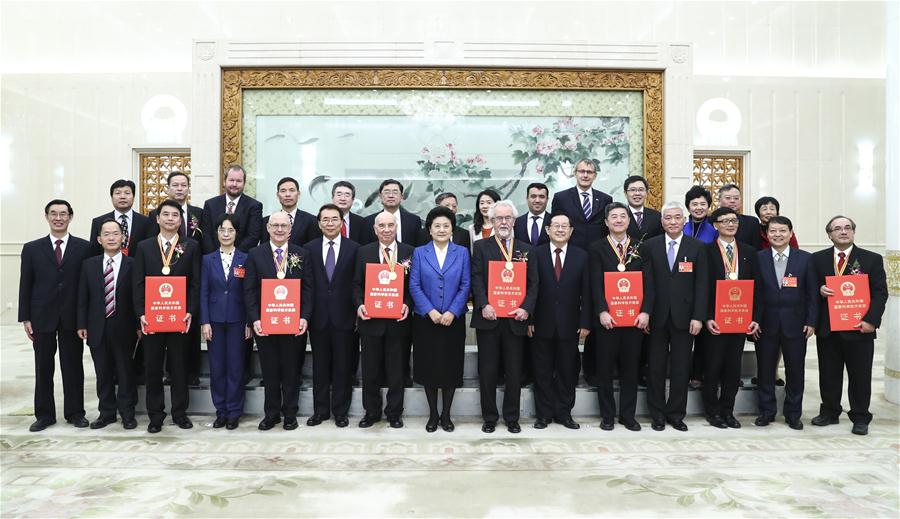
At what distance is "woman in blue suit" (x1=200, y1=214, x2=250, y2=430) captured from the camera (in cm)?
422

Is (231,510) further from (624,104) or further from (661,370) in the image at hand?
(624,104)

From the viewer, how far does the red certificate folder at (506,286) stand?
162 inches

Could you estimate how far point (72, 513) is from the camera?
2873mm

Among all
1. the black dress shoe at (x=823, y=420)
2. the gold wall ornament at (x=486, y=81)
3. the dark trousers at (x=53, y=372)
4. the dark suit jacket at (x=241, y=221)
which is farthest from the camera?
the gold wall ornament at (x=486, y=81)

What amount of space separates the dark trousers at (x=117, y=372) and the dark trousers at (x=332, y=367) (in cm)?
129

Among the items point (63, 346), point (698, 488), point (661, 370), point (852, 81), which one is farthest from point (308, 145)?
point (852, 81)

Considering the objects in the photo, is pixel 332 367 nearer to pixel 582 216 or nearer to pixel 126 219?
pixel 126 219

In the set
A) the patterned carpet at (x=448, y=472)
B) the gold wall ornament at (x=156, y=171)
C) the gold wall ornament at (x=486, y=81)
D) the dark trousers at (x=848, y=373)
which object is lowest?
the patterned carpet at (x=448, y=472)

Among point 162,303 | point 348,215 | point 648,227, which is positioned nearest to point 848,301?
point 648,227

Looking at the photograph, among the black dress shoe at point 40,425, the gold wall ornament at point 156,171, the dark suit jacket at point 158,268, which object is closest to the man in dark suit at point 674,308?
the dark suit jacket at point 158,268

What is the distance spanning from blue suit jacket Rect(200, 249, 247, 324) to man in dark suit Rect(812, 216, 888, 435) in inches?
162

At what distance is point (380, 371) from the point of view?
4367 millimetres

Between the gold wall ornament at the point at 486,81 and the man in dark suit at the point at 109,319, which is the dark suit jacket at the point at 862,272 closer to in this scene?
the gold wall ornament at the point at 486,81

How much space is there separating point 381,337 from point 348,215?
1208mm
